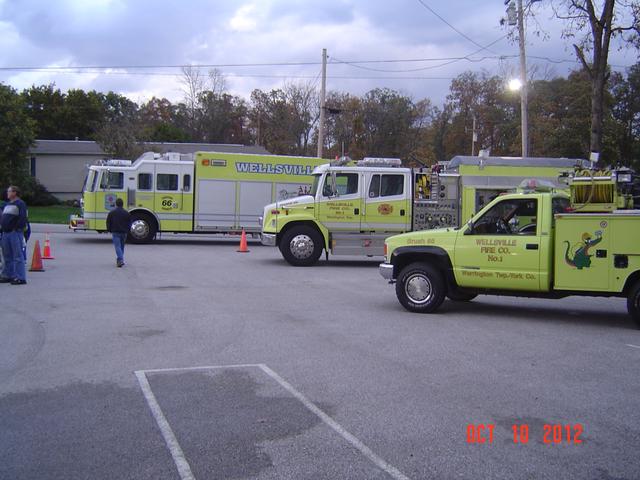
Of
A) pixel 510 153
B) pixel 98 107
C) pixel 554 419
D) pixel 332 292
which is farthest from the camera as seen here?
pixel 98 107

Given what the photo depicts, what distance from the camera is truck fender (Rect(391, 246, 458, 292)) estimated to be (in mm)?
10344

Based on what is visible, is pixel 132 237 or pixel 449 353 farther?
pixel 132 237

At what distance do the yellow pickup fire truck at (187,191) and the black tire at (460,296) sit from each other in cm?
1264

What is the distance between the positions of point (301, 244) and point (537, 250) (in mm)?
8728

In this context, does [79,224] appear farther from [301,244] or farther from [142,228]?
[301,244]

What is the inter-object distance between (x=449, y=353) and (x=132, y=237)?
56.3ft

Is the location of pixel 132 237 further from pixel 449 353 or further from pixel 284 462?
pixel 284 462

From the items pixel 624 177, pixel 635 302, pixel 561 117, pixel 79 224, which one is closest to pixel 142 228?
pixel 79 224

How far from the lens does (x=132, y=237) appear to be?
22.8 meters

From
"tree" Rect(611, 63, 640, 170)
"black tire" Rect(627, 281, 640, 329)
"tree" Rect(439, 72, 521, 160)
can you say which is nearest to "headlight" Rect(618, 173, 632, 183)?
"black tire" Rect(627, 281, 640, 329)

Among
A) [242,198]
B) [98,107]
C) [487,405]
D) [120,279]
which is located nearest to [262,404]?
[487,405]

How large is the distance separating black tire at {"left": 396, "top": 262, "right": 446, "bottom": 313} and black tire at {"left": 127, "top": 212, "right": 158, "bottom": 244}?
14.4m

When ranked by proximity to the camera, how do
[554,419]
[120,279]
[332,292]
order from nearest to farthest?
[554,419] < [332,292] < [120,279]

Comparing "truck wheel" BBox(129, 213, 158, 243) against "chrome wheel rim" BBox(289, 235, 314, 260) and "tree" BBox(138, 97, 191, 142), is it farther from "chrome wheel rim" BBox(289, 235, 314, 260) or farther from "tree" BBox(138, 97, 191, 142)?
"tree" BBox(138, 97, 191, 142)
